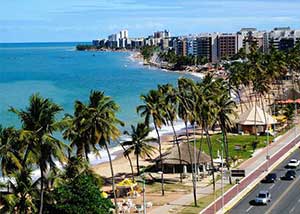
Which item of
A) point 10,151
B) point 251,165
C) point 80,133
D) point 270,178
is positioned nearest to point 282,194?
point 270,178

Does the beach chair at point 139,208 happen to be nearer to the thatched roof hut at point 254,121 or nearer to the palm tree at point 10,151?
the palm tree at point 10,151

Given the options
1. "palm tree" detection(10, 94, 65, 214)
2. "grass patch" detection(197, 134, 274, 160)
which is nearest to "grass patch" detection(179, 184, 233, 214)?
"palm tree" detection(10, 94, 65, 214)

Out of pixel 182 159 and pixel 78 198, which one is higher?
pixel 78 198

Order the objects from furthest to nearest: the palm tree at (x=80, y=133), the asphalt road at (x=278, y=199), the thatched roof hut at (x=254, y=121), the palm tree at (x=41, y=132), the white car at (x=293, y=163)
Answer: the thatched roof hut at (x=254, y=121) → the white car at (x=293, y=163) → the asphalt road at (x=278, y=199) → the palm tree at (x=80, y=133) → the palm tree at (x=41, y=132)

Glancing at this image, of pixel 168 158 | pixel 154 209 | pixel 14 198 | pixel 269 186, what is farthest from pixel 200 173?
pixel 14 198

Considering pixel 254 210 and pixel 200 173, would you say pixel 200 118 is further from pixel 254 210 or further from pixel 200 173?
pixel 254 210

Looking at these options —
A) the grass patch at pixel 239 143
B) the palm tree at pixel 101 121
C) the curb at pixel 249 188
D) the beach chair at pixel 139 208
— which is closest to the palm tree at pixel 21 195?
the palm tree at pixel 101 121

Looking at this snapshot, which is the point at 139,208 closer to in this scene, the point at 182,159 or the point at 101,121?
Result: the point at 101,121

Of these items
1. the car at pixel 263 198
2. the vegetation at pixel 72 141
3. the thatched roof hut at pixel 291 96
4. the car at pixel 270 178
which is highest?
the vegetation at pixel 72 141
